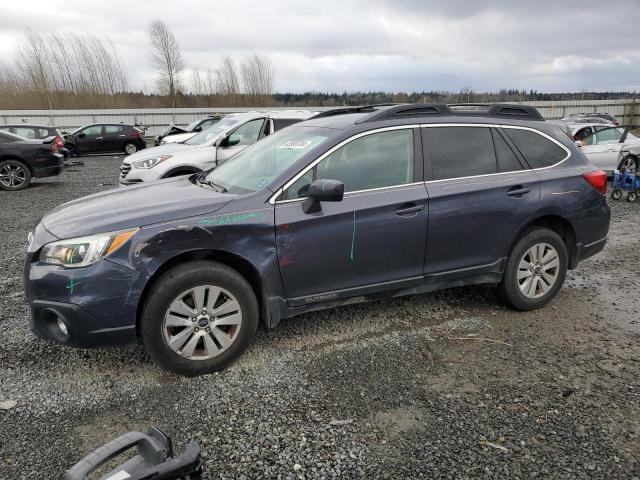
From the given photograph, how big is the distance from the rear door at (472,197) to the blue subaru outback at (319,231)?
0.01 metres

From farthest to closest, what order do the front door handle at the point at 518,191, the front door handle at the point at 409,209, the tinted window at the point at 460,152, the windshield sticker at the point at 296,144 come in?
the front door handle at the point at 518,191
the tinted window at the point at 460,152
the windshield sticker at the point at 296,144
the front door handle at the point at 409,209

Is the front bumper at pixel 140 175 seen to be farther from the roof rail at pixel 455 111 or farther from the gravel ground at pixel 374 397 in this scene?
the roof rail at pixel 455 111

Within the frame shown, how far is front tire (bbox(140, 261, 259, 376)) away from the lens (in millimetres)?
3195

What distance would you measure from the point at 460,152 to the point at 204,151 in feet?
18.1

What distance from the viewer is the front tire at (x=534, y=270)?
432 cm

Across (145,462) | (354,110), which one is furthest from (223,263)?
(354,110)

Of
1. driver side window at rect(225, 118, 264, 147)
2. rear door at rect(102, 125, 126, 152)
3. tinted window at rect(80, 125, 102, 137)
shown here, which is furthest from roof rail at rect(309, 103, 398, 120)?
tinted window at rect(80, 125, 102, 137)

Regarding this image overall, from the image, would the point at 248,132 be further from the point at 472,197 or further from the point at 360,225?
the point at 360,225

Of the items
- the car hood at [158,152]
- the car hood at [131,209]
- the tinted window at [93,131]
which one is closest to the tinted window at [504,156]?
the car hood at [131,209]

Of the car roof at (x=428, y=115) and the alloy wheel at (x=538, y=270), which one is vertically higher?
the car roof at (x=428, y=115)

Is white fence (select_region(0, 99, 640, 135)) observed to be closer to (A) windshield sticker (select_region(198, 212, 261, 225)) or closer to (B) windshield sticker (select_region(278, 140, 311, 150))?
(B) windshield sticker (select_region(278, 140, 311, 150))

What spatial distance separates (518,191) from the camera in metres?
4.18

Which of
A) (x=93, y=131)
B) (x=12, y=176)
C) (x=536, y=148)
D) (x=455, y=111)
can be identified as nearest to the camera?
(x=455, y=111)

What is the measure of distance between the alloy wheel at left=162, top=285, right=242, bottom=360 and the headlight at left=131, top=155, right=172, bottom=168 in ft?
18.9
